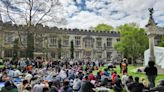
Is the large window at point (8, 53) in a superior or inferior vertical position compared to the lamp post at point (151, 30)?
inferior

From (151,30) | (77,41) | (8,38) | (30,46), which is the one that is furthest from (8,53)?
(151,30)

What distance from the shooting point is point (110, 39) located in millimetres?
78938

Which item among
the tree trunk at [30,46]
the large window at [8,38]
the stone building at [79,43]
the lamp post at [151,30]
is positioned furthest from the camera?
the stone building at [79,43]

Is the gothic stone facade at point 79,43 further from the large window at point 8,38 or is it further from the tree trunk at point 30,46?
the tree trunk at point 30,46

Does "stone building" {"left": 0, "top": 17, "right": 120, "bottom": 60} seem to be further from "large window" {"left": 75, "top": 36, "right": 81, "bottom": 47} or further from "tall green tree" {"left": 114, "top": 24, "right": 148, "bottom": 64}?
"tall green tree" {"left": 114, "top": 24, "right": 148, "bottom": 64}

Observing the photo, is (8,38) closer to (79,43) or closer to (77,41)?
(77,41)

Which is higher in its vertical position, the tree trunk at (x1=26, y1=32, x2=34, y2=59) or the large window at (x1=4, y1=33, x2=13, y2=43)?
the large window at (x1=4, y1=33, x2=13, y2=43)

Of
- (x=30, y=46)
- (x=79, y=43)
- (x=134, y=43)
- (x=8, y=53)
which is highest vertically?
(x=79, y=43)

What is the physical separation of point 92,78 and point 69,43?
2120 inches

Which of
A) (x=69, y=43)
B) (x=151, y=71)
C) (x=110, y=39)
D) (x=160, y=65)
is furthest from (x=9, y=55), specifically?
(x=151, y=71)

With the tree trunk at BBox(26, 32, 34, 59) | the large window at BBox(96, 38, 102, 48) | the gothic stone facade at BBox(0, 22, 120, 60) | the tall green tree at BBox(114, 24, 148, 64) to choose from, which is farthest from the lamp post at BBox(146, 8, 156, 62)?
the large window at BBox(96, 38, 102, 48)

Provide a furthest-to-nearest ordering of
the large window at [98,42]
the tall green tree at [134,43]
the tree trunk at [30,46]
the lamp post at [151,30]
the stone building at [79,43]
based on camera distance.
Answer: the large window at [98,42]
the tall green tree at [134,43]
the stone building at [79,43]
the tree trunk at [30,46]
the lamp post at [151,30]

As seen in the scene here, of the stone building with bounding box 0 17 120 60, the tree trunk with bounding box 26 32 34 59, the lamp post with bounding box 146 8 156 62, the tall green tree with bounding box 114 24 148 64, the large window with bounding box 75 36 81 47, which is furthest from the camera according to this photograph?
the large window with bounding box 75 36 81 47

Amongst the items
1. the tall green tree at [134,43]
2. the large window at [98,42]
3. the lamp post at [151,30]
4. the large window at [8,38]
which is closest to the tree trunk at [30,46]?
the large window at [8,38]
